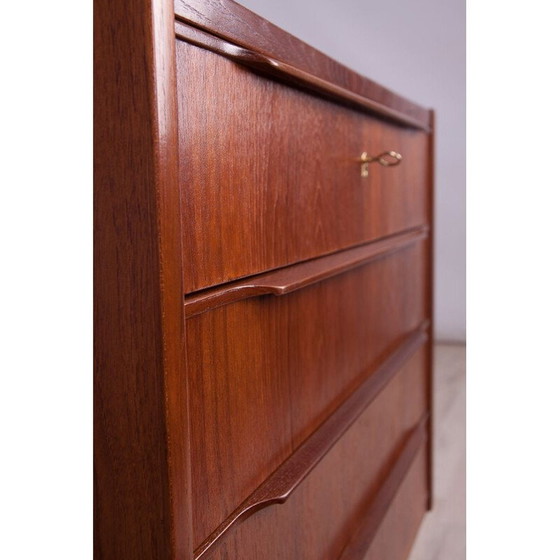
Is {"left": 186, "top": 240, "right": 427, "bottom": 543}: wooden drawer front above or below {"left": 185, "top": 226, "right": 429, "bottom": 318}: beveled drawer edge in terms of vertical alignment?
below

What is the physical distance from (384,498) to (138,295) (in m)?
0.89

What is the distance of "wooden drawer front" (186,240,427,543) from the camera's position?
715 mm

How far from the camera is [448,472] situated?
2031 millimetres

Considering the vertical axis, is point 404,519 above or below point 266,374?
below

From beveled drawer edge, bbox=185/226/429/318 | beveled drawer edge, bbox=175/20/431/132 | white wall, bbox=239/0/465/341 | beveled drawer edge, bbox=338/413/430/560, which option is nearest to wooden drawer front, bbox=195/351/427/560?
beveled drawer edge, bbox=338/413/430/560

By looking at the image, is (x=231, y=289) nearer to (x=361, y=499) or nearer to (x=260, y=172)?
(x=260, y=172)

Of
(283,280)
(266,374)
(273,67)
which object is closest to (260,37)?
(273,67)

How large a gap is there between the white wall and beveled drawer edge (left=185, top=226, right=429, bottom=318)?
1.65 m

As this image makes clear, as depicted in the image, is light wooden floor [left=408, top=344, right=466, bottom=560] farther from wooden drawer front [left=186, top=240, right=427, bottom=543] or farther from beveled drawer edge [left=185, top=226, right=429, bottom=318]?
beveled drawer edge [left=185, top=226, right=429, bottom=318]

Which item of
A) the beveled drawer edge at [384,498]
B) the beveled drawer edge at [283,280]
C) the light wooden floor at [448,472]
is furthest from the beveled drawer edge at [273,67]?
the light wooden floor at [448,472]

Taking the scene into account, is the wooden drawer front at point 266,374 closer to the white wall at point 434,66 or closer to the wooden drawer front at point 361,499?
the wooden drawer front at point 361,499
